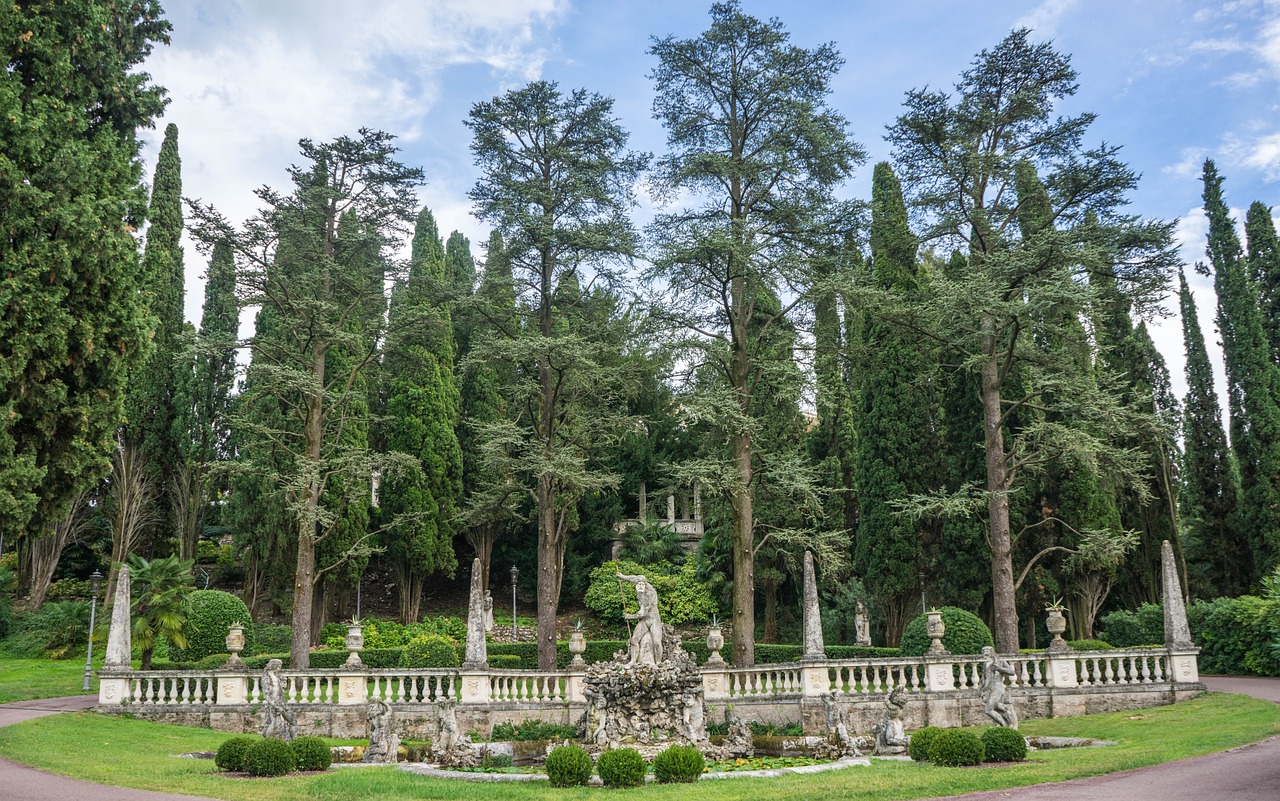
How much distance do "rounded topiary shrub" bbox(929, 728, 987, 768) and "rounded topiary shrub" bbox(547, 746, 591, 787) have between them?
5.21m

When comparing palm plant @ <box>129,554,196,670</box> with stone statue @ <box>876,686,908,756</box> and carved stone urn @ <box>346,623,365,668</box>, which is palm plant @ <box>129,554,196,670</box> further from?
stone statue @ <box>876,686,908,756</box>

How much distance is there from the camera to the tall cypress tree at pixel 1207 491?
1195 inches

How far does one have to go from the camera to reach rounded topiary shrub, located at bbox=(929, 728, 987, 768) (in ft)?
41.3

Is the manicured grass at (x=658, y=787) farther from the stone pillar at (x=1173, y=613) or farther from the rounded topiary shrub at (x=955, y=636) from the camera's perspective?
the rounded topiary shrub at (x=955, y=636)

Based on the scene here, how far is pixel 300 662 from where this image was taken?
21.8 m

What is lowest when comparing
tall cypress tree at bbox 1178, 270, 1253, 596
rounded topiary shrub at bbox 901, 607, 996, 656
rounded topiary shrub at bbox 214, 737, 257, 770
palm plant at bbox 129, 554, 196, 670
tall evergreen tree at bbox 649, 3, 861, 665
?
rounded topiary shrub at bbox 214, 737, 257, 770

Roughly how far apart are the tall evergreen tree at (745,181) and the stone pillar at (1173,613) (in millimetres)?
9621

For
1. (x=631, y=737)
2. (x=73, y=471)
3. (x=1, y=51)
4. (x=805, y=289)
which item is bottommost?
(x=631, y=737)

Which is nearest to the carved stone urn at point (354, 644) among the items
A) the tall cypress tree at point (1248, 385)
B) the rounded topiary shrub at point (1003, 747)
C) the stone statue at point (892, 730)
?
the stone statue at point (892, 730)

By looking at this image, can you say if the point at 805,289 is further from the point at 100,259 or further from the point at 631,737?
the point at 100,259

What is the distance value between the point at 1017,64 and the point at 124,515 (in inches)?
1424

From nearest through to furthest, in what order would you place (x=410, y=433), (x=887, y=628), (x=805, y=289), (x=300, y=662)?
(x=300, y=662) → (x=805, y=289) → (x=887, y=628) → (x=410, y=433)

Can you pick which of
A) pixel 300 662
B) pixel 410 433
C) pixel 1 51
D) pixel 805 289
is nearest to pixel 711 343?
pixel 805 289

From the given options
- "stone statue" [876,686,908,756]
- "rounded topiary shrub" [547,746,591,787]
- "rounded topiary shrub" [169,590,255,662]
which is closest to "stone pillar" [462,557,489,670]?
"rounded topiary shrub" [547,746,591,787]
